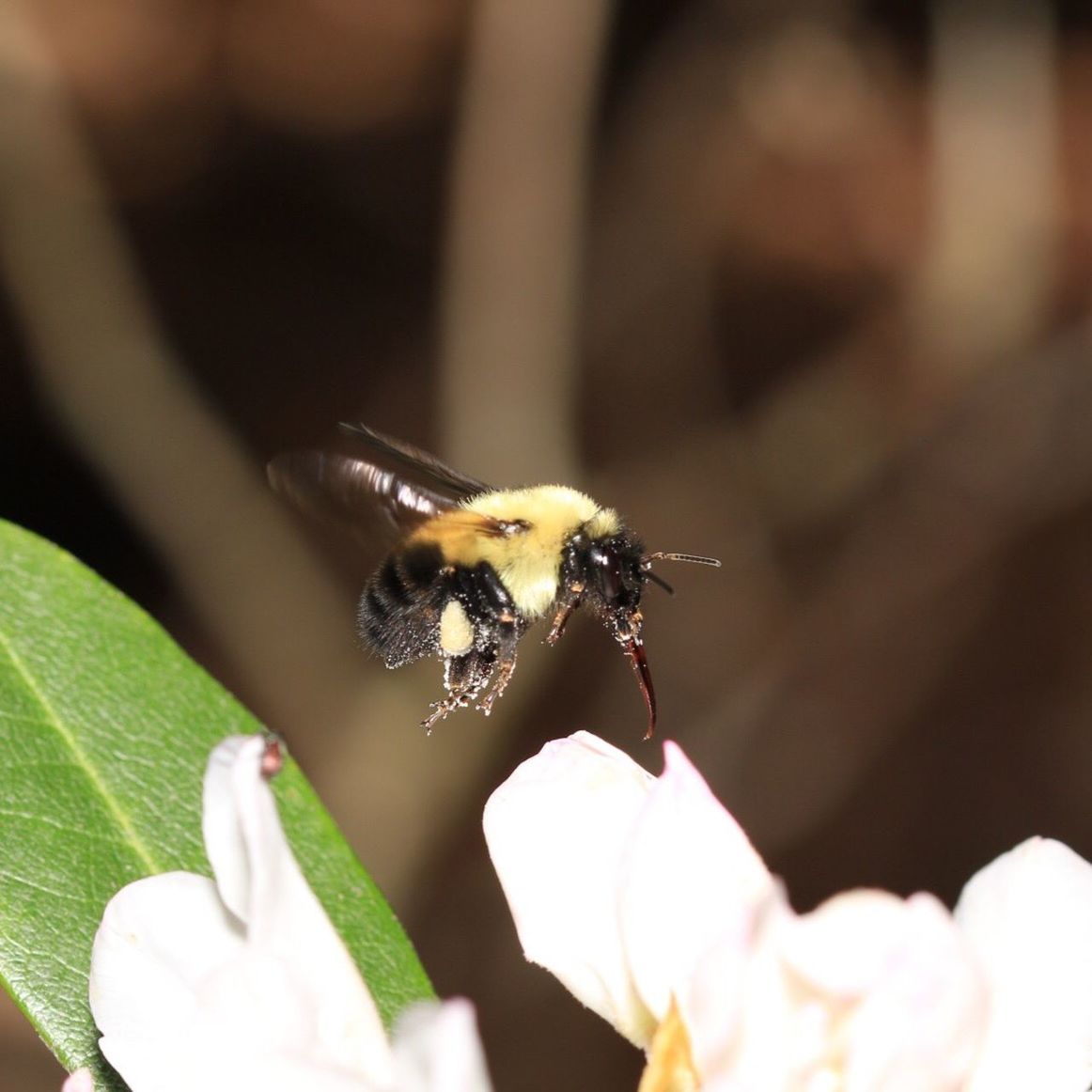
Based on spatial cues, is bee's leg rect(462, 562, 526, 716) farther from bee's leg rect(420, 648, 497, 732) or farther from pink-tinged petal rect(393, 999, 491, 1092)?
pink-tinged petal rect(393, 999, 491, 1092)

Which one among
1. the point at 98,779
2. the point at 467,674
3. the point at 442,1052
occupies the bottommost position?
the point at 442,1052

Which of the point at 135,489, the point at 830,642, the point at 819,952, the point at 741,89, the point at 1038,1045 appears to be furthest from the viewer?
the point at 741,89

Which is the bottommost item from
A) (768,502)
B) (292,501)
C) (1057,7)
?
(292,501)

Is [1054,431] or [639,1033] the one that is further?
[1054,431]

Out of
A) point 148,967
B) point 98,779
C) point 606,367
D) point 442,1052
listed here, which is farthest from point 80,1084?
point 606,367

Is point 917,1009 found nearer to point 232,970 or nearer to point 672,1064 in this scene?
point 672,1064

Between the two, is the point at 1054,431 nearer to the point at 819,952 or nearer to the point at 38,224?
the point at 38,224

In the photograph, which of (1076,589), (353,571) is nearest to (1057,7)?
(1076,589)

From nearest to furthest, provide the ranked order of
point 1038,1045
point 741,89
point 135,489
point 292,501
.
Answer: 1. point 1038,1045
2. point 292,501
3. point 135,489
4. point 741,89
